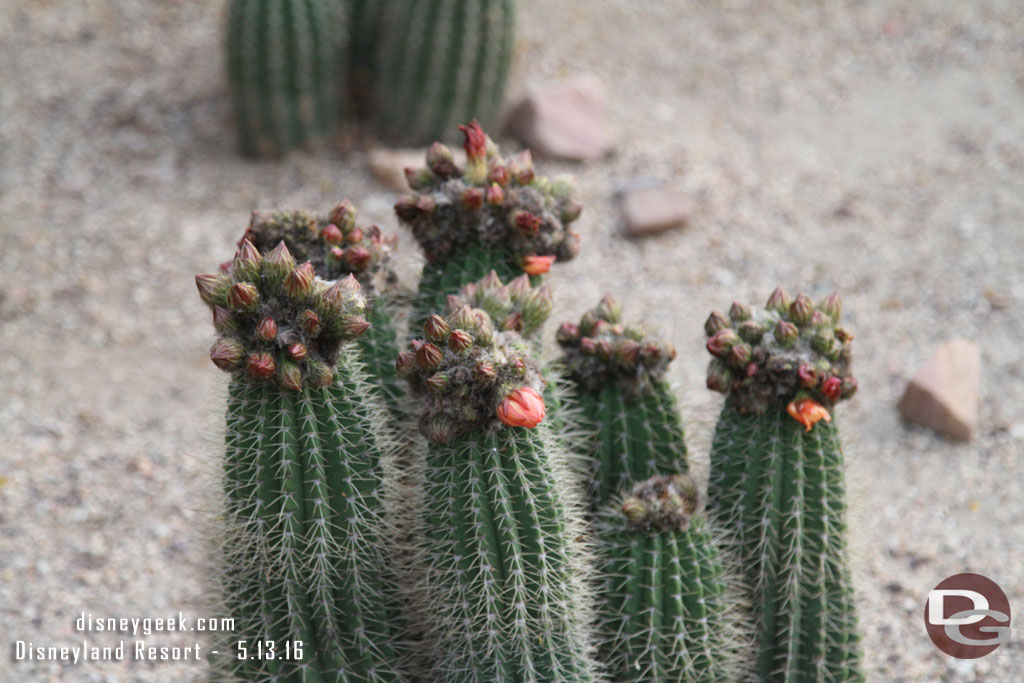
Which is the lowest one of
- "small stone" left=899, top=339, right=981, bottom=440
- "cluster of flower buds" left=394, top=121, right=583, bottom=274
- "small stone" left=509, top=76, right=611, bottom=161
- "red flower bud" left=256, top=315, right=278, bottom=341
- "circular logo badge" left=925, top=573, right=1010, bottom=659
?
"circular logo badge" left=925, top=573, right=1010, bottom=659

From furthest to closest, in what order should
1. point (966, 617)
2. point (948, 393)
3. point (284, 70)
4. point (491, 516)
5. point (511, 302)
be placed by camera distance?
point (284, 70)
point (948, 393)
point (966, 617)
point (511, 302)
point (491, 516)

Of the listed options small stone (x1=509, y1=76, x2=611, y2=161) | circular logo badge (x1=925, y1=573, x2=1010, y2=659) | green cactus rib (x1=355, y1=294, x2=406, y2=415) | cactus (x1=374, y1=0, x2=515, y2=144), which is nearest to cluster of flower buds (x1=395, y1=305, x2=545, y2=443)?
green cactus rib (x1=355, y1=294, x2=406, y2=415)

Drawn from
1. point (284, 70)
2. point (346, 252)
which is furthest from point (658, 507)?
point (284, 70)

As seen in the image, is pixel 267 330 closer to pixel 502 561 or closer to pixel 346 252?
pixel 346 252

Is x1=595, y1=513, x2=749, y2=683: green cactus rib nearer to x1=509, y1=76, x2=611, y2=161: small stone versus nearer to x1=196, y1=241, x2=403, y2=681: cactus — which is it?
x1=196, y1=241, x2=403, y2=681: cactus

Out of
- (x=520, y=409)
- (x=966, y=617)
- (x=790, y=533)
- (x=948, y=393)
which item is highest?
(x=520, y=409)

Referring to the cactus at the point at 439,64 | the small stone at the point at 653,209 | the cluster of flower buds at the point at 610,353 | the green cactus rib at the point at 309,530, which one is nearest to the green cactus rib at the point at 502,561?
the green cactus rib at the point at 309,530

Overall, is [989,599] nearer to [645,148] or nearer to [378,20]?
[645,148]
